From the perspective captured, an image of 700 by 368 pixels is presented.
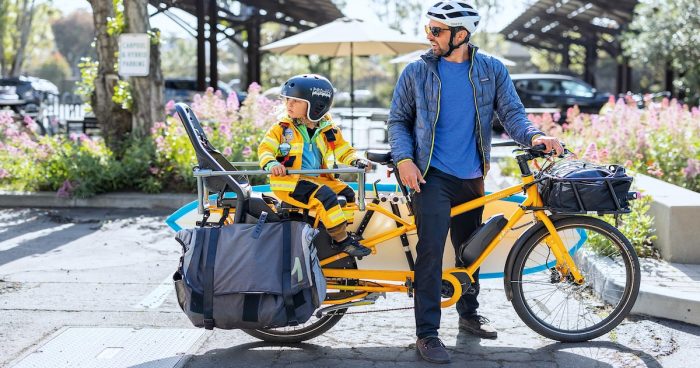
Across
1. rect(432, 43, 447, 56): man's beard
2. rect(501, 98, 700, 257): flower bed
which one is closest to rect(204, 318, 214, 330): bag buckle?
rect(432, 43, 447, 56): man's beard

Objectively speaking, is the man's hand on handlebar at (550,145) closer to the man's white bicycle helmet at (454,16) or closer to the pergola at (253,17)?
the man's white bicycle helmet at (454,16)

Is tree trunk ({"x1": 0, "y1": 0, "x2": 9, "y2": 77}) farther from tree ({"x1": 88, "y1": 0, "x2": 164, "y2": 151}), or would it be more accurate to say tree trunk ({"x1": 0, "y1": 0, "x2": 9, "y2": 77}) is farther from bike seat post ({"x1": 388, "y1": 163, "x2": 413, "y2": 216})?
bike seat post ({"x1": 388, "y1": 163, "x2": 413, "y2": 216})

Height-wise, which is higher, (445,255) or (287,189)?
(287,189)

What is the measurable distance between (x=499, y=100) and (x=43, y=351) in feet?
9.21

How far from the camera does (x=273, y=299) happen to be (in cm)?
437

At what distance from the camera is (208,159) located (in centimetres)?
461

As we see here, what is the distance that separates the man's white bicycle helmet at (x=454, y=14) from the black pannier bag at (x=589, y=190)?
35.4 inches

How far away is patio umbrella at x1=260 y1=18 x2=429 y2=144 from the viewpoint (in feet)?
46.3

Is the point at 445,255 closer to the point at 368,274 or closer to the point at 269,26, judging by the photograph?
the point at 368,274

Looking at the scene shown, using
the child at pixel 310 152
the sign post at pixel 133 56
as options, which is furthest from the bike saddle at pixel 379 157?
the sign post at pixel 133 56

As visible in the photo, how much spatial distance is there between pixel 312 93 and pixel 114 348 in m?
1.76

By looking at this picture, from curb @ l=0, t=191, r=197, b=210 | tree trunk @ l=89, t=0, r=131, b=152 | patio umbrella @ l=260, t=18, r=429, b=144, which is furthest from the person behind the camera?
patio umbrella @ l=260, t=18, r=429, b=144

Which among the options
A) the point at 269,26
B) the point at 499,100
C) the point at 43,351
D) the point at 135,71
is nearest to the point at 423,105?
the point at 499,100

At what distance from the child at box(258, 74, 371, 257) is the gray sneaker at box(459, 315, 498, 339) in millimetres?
855
